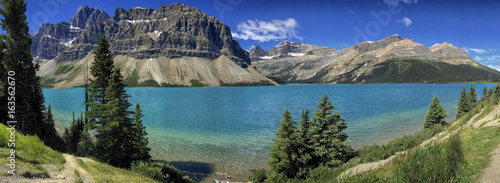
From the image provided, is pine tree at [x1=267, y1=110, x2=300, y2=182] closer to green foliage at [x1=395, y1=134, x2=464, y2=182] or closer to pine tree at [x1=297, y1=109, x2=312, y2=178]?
pine tree at [x1=297, y1=109, x2=312, y2=178]

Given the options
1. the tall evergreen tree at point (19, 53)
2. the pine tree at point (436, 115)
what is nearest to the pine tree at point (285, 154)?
the tall evergreen tree at point (19, 53)

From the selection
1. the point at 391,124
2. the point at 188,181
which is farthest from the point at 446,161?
the point at 391,124

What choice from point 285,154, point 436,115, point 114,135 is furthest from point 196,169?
point 436,115

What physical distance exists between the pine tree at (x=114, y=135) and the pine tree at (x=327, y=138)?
20.0m

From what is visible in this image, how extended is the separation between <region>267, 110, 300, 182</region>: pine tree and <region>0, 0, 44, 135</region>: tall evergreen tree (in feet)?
86.5

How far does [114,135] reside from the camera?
22.3 meters

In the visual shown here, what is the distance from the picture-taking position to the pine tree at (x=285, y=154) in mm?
21172

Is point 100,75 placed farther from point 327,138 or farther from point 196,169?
A: point 327,138

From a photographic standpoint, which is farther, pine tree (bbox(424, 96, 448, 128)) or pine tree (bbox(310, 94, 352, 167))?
pine tree (bbox(424, 96, 448, 128))

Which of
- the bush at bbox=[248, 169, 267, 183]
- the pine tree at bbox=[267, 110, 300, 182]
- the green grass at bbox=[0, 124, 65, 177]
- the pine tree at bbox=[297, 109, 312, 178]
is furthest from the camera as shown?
the bush at bbox=[248, 169, 267, 183]

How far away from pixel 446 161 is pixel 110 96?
27.3 metres

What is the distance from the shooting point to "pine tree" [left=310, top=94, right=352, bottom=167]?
21661mm

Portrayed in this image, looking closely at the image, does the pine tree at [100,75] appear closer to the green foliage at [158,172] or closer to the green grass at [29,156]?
the green foliage at [158,172]

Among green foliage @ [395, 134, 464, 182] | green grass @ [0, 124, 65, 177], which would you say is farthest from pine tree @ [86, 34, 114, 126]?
green foliage @ [395, 134, 464, 182]
